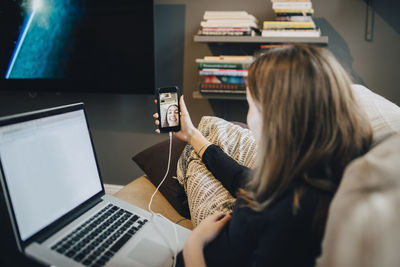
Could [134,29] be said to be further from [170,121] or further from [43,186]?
[43,186]

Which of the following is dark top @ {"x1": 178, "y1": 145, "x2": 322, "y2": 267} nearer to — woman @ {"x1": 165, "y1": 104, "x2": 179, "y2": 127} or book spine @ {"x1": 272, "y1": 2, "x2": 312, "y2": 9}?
woman @ {"x1": 165, "y1": 104, "x2": 179, "y2": 127}

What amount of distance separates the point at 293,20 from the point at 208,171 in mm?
1020

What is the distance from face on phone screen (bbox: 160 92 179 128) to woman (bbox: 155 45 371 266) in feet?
1.53

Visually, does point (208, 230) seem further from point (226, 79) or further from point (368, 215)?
point (226, 79)

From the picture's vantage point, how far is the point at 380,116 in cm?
89

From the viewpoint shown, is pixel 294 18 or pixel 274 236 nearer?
pixel 274 236

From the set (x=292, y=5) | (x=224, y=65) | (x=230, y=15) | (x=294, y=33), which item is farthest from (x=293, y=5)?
(x=224, y=65)

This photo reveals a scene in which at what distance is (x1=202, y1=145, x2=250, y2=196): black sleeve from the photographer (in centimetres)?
105

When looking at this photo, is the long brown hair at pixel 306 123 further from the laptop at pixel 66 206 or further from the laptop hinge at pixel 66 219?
the laptop hinge at pixel 66 219

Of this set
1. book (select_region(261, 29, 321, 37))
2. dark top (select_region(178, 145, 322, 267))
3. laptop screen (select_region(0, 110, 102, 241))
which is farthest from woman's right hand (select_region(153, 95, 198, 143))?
book (select_region(261, 29, 321, 37))

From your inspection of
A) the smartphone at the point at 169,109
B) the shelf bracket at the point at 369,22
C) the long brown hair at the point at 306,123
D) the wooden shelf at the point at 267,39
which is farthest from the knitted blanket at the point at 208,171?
the shelf bracket at the point at 369,22

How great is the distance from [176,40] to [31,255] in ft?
5.52

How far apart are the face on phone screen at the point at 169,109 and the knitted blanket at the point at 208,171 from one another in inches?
6.4

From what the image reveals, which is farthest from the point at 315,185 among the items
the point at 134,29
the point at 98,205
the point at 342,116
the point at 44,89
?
the point at 44,89
